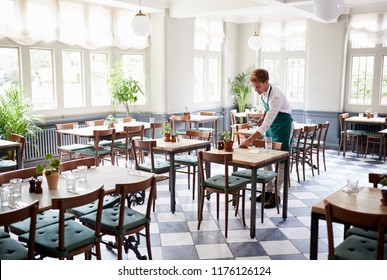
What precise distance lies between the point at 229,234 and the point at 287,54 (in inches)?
269

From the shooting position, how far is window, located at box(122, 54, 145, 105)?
333 inches

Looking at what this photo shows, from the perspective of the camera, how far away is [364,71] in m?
8.94

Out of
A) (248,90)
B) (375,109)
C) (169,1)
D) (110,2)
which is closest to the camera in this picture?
(110,2)

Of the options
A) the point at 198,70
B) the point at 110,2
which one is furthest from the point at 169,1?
the point at 198,70

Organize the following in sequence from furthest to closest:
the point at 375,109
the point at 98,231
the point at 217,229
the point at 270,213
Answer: the point at 375,109
the point at 270,213
the point at 217,229
the point at 98,231

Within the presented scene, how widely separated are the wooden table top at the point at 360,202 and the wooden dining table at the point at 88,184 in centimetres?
149

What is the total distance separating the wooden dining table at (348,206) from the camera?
102 inches

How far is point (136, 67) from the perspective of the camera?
338 inches

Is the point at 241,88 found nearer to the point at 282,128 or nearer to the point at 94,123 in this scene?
the point at 94,123

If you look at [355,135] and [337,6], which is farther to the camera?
[355,135]

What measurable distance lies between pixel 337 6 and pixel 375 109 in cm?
521

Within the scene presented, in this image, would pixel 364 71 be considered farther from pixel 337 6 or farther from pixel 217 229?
pixel 217 229

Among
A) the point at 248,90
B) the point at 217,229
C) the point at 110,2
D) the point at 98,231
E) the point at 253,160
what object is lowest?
the point at 217,229

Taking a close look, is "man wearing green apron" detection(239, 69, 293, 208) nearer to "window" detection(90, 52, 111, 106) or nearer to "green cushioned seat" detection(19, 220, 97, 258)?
"green cushioned seat" detection(19, 220, 97, 258)
